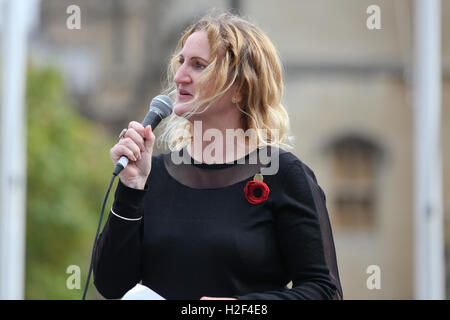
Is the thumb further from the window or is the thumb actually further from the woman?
the window

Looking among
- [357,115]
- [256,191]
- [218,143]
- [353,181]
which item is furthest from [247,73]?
[353,181]

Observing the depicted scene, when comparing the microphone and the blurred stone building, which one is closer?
the microphone

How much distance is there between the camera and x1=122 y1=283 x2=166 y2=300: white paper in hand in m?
1.49

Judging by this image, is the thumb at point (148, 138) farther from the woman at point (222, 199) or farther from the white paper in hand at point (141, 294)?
the white paper in hand at point (141, 294)

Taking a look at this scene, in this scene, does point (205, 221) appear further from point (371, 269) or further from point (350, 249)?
point (350, 249)

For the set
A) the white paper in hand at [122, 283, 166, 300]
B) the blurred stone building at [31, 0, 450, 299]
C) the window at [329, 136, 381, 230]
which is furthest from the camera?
the window at [329, 136, 381, 230]

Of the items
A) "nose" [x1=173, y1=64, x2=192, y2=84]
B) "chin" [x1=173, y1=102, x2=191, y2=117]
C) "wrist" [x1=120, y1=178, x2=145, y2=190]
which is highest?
"nose" [x1=173, y1=64, x2=192, y2=84]

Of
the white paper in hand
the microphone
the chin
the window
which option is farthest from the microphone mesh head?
the window

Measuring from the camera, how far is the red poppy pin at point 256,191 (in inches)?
62.1

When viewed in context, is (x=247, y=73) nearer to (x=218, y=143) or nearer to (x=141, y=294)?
(x=218, y=143)

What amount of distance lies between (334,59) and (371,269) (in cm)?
1038

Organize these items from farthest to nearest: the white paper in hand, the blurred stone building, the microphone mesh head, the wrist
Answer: the blurred stone building
the microphone mesh head
the wrist
the white paper in hand

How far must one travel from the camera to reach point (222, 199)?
1.61 m

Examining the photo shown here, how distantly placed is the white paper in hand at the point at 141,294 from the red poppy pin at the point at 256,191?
285 mm
